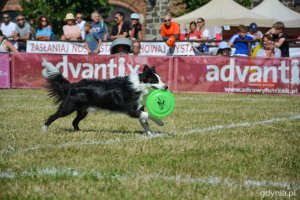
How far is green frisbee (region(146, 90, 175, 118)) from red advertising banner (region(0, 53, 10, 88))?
933cm

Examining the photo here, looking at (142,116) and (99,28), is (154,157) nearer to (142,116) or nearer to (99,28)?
(142,116)

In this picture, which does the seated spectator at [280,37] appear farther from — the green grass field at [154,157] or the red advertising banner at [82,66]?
the green grass field at [154,157]

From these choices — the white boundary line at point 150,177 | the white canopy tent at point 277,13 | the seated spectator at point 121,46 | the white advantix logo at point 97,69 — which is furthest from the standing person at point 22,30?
the white boundary line at point 150,177

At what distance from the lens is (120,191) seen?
486 cm

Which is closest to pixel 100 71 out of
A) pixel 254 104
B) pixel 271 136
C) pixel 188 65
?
pixel 188 65

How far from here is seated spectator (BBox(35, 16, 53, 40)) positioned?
1910 cm

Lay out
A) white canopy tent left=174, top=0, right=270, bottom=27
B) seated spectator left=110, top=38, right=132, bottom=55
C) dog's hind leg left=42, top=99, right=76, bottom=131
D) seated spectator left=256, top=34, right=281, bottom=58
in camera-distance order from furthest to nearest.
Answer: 1. white canopy tent left=174, top=0, right=270, bottom=27
2. seated spectator left=256, top=34, right=281, bottom=58
3. seated spectator left=110, top=38, right=132, bottom=55
4. dog's hind leg left=42, top=99, right=76, bottom=131

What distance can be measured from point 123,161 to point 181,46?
1194cm

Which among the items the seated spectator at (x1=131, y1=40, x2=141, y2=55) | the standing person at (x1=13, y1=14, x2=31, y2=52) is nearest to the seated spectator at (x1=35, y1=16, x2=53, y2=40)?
the standing person at (x1=13, y1=14, x2=31, y2=52)

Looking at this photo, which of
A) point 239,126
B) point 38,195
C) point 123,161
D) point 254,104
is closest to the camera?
point 38,195

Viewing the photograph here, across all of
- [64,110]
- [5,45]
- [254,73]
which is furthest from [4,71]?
[64,110]

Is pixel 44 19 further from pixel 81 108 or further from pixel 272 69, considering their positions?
pixel 81 108

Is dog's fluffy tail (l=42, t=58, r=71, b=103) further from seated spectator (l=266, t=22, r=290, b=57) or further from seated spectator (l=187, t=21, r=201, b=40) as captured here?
seated spectator (l=187, t=21, r=201, b=40)

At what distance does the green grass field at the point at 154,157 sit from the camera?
4906 millimetres
